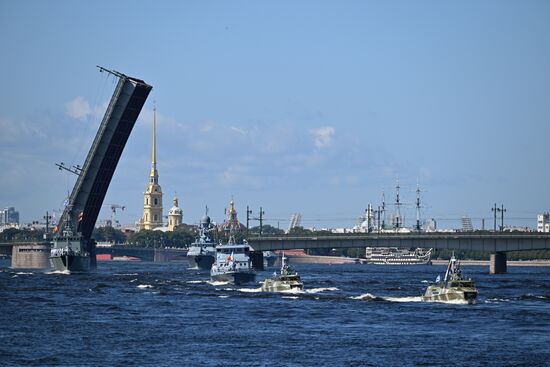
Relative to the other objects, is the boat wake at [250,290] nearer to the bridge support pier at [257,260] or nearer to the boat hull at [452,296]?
the boat hull at [452,296]

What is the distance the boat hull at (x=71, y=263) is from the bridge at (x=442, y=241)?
2101 cm

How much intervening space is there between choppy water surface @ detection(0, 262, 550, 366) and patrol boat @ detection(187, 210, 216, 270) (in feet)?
217

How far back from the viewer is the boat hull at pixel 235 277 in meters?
101

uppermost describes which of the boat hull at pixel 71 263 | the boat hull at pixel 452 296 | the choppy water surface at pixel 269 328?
the boat hull at pixel 71 263

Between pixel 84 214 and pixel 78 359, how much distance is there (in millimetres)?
75986

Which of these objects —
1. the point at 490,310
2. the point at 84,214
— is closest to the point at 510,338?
the point at 490,310

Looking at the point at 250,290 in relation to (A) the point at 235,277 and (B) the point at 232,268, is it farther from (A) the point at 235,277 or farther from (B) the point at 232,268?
(B) the point at 232,268

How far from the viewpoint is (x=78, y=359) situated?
152 ft

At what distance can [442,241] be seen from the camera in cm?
13025

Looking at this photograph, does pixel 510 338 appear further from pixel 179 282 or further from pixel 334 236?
pixel 334 236

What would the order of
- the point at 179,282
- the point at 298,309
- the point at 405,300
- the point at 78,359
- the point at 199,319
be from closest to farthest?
the point at 78,359, the point at 199,319, the point at 298,309, the point at 405,300, the point at 179,282

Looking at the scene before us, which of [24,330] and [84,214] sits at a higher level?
[84,214]

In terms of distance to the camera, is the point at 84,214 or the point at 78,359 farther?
the point at 84,214

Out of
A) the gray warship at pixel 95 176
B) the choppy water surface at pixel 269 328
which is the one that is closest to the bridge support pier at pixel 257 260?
the gray warship at pixel 95 176
